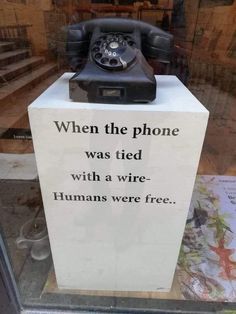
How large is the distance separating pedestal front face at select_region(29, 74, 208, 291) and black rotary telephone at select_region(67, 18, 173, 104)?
0.03 meters

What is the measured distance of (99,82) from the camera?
1.72ft

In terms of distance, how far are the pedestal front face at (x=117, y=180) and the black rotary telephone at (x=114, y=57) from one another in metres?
0.03

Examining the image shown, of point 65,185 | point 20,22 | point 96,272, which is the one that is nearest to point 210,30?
point 20,22

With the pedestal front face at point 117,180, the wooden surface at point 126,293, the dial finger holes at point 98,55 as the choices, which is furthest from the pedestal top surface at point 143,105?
the wooden surface at point 126,293

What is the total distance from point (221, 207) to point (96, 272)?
61cm

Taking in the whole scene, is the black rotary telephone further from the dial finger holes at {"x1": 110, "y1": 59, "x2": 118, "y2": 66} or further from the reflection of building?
the reflection of building

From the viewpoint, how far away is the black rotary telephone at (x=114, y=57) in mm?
528

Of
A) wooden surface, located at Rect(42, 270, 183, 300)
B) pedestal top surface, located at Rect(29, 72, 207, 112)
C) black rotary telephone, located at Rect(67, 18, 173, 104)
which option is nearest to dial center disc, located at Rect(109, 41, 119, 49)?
black rotary telephone, located at Rect(67, 18, 173, 104)

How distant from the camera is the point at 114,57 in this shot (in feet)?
1.82

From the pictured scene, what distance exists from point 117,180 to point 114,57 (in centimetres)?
27

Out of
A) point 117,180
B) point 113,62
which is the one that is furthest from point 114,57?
point 117,180

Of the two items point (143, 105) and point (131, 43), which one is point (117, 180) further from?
point (131, 43)

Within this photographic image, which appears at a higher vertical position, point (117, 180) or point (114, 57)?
point (114, 57)

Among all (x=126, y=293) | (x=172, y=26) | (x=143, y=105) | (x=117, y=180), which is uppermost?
(x=172, y=26)
